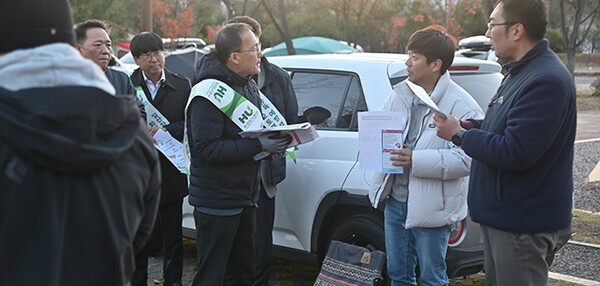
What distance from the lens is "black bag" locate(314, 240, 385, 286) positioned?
4.15 meters

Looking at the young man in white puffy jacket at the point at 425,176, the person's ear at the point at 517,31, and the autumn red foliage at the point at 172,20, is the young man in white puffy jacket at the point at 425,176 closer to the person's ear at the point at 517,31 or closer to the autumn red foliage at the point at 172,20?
the person's ear at the point at 517,31

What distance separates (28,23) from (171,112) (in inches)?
132

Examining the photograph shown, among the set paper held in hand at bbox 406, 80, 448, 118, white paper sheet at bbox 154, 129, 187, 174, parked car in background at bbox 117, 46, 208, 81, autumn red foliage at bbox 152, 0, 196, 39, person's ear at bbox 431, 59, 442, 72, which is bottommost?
autumn red foliage at bbox 152, 0, 196, 39

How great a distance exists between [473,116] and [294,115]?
1393mm

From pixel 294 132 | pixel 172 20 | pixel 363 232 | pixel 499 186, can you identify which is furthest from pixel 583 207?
pixel 172 20

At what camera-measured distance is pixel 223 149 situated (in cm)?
397

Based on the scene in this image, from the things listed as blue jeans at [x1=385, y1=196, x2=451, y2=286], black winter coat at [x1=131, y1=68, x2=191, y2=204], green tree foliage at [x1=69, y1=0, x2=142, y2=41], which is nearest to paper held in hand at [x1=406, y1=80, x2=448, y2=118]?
blue jeans at [x1=385, y1=196, x2=451, y2=286]

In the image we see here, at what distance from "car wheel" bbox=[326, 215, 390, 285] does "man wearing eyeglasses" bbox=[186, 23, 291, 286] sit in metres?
0.71

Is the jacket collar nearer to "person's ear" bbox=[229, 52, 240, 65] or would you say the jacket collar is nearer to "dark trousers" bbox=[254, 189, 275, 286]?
"person's ear" bbox=[229, 52, 240, 65]

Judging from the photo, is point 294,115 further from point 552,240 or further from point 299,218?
point 552,240

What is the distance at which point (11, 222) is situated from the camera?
167 centimetres

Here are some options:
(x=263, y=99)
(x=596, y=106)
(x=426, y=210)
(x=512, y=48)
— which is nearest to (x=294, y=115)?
(x=263, y=99)

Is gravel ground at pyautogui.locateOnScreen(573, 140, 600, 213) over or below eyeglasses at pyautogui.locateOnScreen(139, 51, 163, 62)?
below

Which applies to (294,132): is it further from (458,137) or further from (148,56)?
(148,56)
